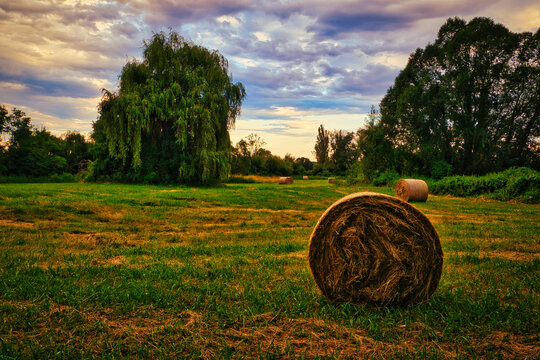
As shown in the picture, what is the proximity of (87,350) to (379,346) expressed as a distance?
2.66m

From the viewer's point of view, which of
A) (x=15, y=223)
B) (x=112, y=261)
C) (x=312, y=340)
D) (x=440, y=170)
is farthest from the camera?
(x=440, y=170)

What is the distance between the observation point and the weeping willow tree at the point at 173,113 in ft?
85.5

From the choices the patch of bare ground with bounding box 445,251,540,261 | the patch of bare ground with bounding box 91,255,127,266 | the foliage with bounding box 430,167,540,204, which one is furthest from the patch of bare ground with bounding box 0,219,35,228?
the foliage with bounding box 430,167,540,204

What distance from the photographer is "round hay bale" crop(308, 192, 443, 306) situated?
375cm

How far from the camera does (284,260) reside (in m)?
5.42

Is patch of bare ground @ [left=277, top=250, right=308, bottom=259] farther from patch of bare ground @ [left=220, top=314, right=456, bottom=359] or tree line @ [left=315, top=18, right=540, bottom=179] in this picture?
tree line @ [left=315, top=18, right=540, bottom=179]

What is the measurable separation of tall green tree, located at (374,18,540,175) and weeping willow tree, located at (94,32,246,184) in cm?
2002

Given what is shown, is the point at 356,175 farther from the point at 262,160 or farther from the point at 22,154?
the point at 22,154

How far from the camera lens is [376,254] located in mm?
3803

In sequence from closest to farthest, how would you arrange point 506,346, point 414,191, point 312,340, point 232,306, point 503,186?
point 506,346
point 312,340
point 232,306
point 414,191
point 503,186

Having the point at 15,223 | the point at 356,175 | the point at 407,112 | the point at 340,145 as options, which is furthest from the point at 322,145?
the point at 15,223

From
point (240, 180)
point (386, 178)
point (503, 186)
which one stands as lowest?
point (240, 180)

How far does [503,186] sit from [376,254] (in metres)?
21.0

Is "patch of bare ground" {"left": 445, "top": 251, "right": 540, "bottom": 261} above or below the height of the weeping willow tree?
below
